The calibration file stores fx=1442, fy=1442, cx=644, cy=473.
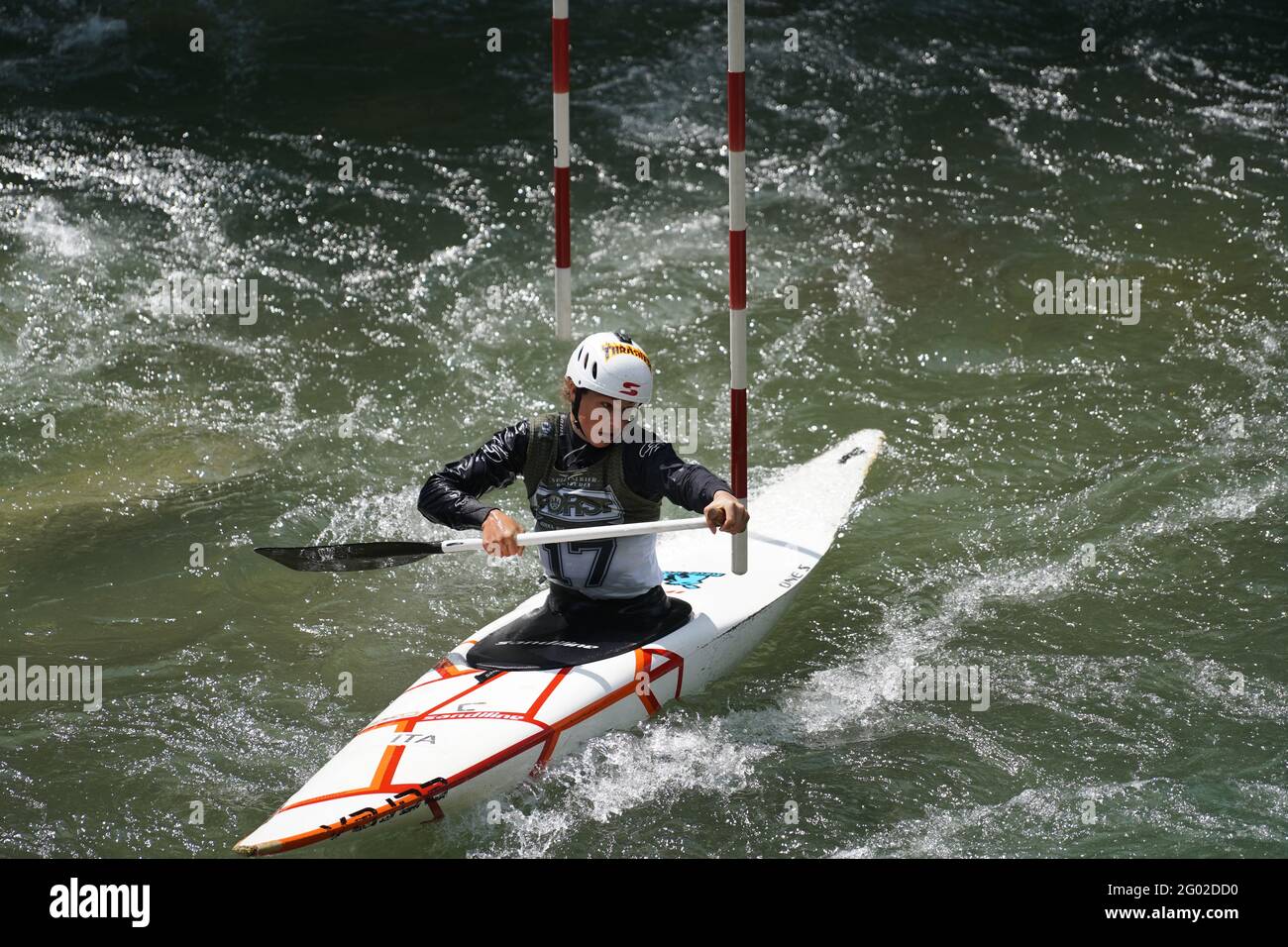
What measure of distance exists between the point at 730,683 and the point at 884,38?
284 inches

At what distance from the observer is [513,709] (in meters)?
4.50

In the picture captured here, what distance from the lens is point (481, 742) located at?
4363 mm

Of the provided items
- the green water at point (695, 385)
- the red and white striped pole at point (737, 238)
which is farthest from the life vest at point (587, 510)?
the green water at point (695, 385)

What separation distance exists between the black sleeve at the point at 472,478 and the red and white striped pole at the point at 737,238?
2.41ft

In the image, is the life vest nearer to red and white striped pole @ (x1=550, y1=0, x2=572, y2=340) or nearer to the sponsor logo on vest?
the sponsor logo on vest

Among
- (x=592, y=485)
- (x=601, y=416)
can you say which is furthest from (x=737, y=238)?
(x=592, y=485)

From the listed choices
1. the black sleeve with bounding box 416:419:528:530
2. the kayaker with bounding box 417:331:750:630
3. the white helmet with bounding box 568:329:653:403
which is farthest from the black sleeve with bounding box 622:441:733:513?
the black sleeve with bounding box 416:419:528:530

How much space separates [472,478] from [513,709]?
76 cm

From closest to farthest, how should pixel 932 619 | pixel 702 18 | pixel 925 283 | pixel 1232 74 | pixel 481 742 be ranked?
pixel 481 742, pixel 932 619, pixel 925 283, pixel 1232 74, pixel 702 18

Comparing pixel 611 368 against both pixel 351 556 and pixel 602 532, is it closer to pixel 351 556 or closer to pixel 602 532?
pixel 602 532

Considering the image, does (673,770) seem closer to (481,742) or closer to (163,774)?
(481,742)

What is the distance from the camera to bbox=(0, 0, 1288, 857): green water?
189 inches

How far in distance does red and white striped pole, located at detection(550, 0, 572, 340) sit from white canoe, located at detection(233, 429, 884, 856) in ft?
4.08
